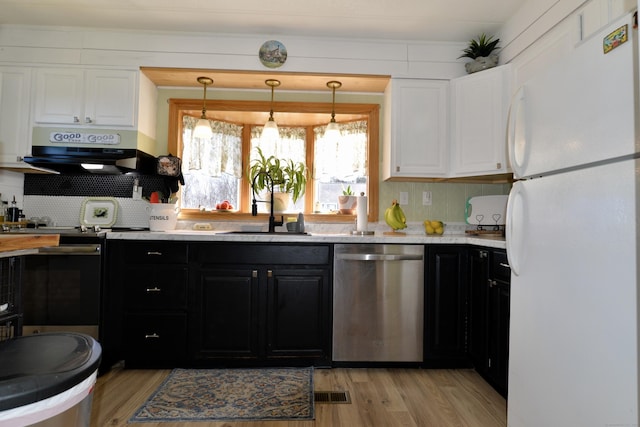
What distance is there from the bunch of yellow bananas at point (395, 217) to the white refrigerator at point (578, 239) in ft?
4.74

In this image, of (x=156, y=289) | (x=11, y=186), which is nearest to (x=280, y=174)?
(x=156, y=289)

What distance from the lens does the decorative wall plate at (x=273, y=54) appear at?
2824 millimetres

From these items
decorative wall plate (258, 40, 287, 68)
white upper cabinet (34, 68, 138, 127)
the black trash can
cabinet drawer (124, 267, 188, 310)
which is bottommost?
cabinet drawer (124, 267, 188, 310)

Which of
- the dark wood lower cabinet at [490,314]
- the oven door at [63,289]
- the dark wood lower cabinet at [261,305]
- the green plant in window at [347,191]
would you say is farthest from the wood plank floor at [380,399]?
the green plant in window at [347,191]

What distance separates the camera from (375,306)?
251cm

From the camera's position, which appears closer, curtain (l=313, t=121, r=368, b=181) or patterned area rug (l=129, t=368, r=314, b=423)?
patterned area rug (l=129, t=368, r=314, b=423)

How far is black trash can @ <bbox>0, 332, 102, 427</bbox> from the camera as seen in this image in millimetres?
675

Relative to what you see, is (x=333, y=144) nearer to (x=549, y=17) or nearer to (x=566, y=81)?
(x=549, y=17)

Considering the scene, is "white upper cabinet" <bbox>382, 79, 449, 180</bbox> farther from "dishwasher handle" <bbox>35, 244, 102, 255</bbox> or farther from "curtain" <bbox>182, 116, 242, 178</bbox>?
"dishwasher handle" <bbox>35, 244, 102, 255</bbox>

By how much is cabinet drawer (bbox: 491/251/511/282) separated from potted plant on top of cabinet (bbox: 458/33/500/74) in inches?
58.9

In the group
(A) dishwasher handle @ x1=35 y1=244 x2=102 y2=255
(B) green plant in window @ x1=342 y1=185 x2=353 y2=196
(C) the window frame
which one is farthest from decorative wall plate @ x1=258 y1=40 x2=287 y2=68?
(A) dishwasher handle @ x1=35 y1=244 x2=102 y2=255

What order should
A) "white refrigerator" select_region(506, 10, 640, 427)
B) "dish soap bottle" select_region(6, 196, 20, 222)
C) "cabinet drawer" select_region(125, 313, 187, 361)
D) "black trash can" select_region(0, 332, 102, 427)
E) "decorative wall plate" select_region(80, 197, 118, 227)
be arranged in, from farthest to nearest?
"decorative wall plate" select_region(80, 197, 118, 227) → "dish soap bottle" select_region(6, 196, 20, 222) → "cabinet drawer" select_region(125, 313, 187, 361) → "white refrigerator" select_region(506, 10, 640, 427) → "black trash can" select_region(0, 332, 102, 427)

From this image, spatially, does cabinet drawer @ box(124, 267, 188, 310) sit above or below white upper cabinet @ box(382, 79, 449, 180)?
below

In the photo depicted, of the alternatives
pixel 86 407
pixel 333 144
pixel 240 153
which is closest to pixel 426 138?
pixel 333 144
